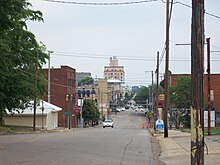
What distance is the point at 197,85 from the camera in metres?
10.7

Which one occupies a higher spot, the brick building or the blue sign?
the brick building

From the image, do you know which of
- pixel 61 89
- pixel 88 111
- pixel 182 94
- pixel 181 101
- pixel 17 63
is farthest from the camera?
pixel 88 111

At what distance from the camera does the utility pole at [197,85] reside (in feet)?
34.8

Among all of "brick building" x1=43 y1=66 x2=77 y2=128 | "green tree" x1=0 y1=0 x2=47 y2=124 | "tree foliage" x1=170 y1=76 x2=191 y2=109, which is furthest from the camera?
"brick building" x1=43 y1=66 x2=77 y2=128

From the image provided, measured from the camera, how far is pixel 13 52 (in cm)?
3906

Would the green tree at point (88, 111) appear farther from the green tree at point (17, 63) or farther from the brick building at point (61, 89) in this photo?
the green tree at point (17, 63)

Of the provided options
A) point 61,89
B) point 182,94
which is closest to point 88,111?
point 61,89

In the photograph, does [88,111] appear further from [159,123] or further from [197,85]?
[197,85]

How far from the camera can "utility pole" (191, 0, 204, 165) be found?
418 inches

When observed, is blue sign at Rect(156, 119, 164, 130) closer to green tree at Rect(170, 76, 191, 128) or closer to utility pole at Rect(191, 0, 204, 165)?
green tree at Rect(170, 76, 191, 128)

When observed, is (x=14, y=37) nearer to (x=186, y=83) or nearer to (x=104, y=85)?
(x=186, y=83)

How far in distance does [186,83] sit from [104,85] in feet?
282

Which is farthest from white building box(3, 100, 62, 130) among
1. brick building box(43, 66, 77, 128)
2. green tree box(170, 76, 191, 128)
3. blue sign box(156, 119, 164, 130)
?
blue sign box(156, 119, 164, 130)

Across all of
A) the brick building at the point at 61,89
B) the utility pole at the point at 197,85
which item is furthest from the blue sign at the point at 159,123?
the brick building at the point at 61,89
